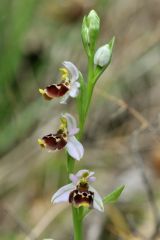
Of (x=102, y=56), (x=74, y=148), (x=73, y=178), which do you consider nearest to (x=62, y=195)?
(x=73, y=178)

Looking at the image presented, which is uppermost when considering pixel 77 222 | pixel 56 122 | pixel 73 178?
pixel 56 122

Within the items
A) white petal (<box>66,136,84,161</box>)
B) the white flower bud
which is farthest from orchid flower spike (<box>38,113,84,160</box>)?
the white flower bud

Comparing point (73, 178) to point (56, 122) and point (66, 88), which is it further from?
point (56, 122)

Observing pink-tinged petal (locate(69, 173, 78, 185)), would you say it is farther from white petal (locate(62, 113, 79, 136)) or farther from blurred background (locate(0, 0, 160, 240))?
blurred background (locate(0, 0, 160, 240))

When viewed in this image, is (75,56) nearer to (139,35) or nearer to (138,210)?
(139,35)

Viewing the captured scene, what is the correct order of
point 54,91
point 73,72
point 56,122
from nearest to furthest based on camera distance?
point 54,91 → point 73,72 → point 56,122

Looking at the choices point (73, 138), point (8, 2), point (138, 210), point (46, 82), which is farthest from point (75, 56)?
point (73, 138)

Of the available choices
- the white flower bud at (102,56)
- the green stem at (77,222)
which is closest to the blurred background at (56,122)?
the green stem at (77,222)
